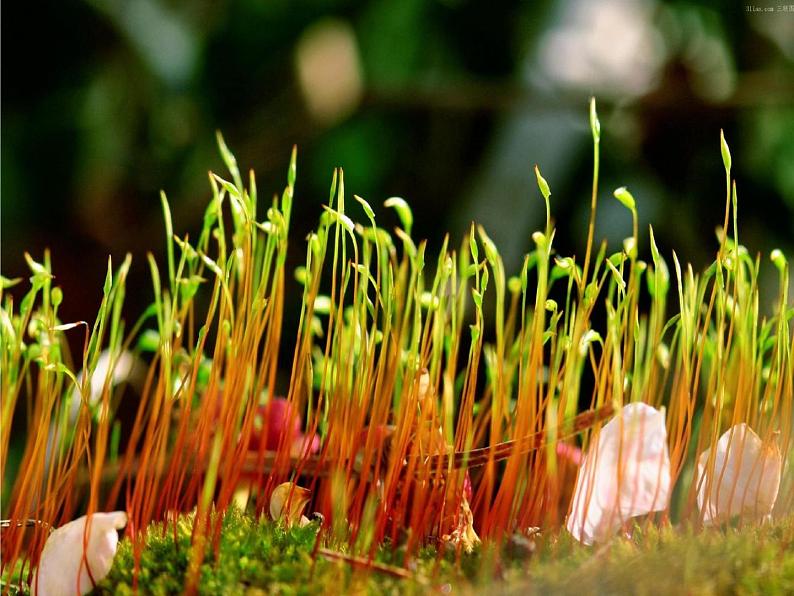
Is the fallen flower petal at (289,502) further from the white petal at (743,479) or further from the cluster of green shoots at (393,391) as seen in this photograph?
the white petal at (743,479)

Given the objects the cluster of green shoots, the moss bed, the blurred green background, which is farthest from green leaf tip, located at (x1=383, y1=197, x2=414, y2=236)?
the blurred green background

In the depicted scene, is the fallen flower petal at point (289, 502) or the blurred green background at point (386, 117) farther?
the blurred green background at point (386, 117)

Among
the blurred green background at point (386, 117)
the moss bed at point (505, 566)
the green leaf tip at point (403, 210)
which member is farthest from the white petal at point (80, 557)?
the blurred green background at point (386, 117)

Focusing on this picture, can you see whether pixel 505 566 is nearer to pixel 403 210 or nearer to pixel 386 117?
pixel 403 210

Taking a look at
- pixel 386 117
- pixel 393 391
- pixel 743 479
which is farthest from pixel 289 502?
pixel 386 117

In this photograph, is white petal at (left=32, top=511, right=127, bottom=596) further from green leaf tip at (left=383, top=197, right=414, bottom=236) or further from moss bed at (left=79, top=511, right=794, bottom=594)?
green leaf tip at (left=383, top=197, right=414, bottom=236)

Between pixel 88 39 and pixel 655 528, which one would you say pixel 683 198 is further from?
pixel 655 528

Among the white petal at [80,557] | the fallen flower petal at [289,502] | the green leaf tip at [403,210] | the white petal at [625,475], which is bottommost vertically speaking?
the white petal at [80,557]
